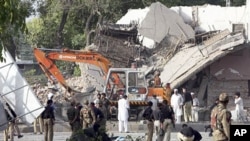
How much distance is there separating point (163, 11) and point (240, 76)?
230 inches

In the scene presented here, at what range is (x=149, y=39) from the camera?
1938 inches

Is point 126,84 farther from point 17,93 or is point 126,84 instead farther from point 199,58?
point 17,93

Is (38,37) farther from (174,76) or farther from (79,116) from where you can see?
(79,116)

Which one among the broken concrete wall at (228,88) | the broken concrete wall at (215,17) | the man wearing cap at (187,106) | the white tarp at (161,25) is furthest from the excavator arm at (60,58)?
the broken concrete wall at (215,17)

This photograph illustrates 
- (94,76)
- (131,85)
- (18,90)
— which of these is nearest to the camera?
(18,90)

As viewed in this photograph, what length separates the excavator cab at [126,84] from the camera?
118ft

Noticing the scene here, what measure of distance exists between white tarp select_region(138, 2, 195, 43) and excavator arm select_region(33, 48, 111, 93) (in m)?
9.43

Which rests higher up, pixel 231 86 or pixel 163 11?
pixel 163 11

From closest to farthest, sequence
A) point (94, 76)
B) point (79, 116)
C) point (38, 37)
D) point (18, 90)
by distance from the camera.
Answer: point (79, 116), point (18, 90), point (94, 76), point (38, 37)

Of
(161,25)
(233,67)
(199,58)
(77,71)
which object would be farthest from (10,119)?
(77,71)

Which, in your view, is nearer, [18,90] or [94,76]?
[18,90]

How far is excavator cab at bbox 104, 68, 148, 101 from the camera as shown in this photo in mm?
36062

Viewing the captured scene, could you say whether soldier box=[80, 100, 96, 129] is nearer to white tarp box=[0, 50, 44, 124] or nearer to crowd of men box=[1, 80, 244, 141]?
crowd of men box=[1, 80, 244, 141]

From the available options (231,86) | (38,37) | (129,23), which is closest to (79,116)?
(231,86)
